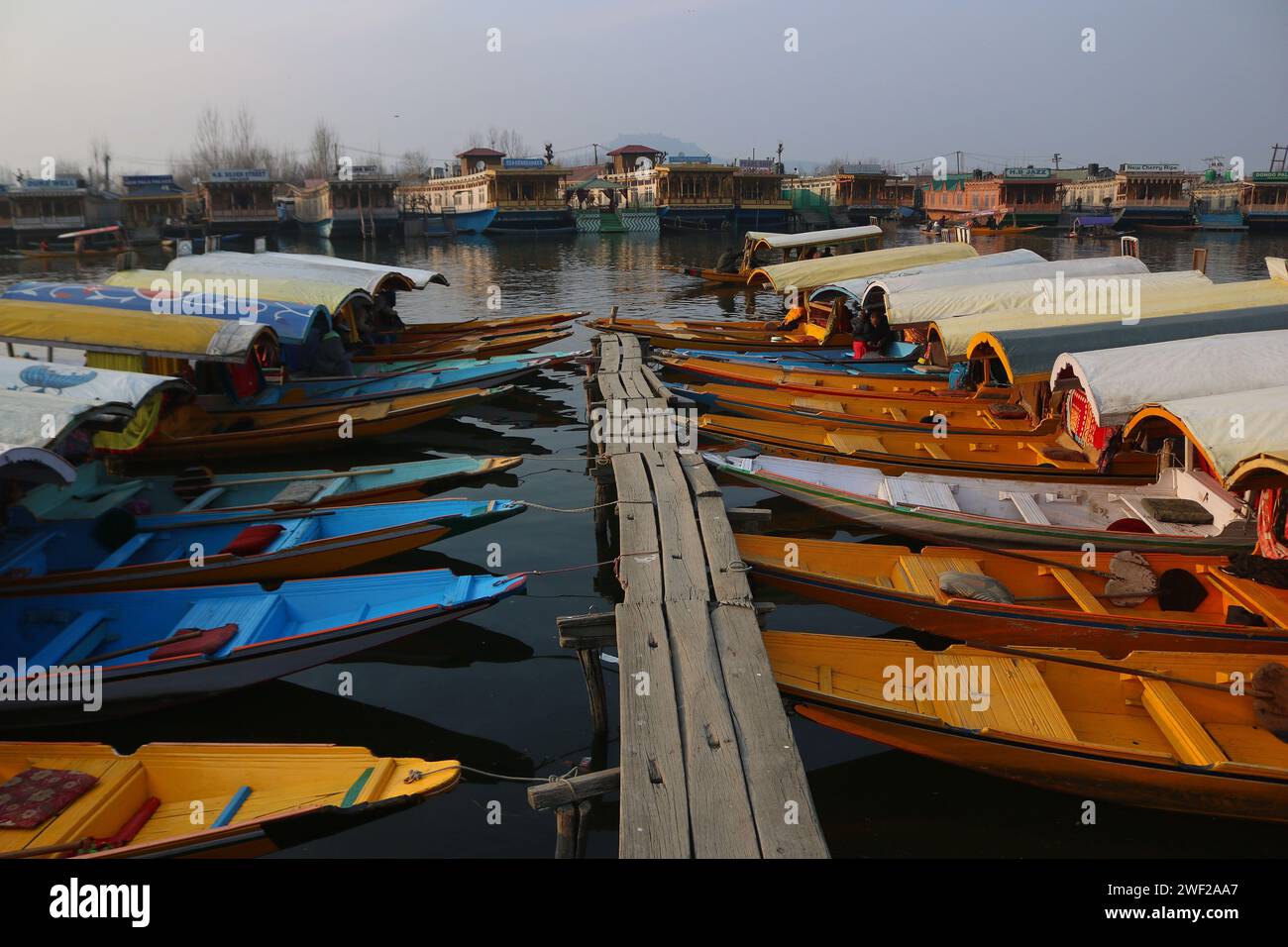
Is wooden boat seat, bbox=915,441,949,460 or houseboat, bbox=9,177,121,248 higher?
houseboat, bbox=9,177,121,248

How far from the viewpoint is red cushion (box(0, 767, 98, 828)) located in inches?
215

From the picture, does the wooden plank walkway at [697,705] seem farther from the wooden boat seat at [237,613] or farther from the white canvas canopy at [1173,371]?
the white canvas canopy at [1173,371]

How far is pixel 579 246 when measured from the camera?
55.9 metres

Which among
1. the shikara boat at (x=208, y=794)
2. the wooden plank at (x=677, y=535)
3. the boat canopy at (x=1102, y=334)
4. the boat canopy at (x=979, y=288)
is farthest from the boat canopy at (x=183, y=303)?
the boat canopy at (x=1102, y=334)

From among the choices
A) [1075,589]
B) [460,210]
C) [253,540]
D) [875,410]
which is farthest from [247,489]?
[460,210]

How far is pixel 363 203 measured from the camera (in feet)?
202

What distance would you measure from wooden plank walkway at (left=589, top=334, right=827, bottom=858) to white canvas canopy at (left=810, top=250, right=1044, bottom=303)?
1044cm

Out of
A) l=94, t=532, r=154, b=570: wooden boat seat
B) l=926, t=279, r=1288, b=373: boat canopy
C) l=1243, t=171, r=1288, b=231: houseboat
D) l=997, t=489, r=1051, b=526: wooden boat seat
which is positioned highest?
l=1243, t=171, r=1288, b=231: houseboat

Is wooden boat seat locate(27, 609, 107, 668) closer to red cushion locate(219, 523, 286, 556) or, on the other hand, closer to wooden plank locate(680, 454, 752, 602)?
red cushion locate(219, 523, 286, 556)

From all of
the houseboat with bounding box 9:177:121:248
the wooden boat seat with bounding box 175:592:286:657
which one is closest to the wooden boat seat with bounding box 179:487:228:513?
A: the wooden boat seat with bounding box 175:592:286:657

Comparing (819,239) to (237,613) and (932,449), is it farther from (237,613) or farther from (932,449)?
(237,613)

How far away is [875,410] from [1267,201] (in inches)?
2548

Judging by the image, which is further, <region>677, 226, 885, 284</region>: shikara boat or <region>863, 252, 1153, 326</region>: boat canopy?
<region>677, 226, 885, 284</region>: shikara boat
